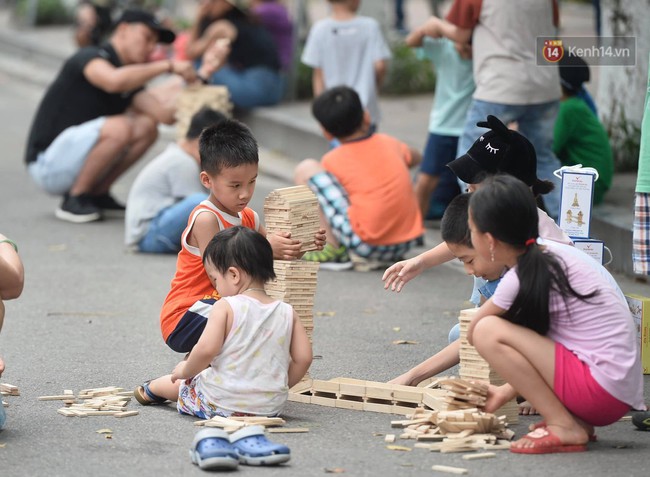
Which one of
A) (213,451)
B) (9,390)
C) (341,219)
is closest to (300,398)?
(213,451)

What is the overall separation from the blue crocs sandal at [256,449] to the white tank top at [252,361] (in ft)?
1.22

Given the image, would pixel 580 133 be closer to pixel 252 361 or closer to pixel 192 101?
pixel 192 101

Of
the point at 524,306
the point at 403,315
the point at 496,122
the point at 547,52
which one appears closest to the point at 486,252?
the point at 524,306

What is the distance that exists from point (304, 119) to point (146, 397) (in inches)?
290

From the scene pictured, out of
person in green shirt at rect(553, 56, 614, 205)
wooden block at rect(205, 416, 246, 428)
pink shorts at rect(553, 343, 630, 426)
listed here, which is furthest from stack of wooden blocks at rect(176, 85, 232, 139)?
pink shorts at rect(553, 343, 630, 426)

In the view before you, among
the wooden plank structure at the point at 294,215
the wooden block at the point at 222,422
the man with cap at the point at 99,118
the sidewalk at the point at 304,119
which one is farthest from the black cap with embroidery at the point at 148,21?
the wooden block at the point at 222,422

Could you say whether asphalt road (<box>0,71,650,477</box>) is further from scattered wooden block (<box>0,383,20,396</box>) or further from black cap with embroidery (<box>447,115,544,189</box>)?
black cap with embroidery (<box>447,115,544,189</box>)

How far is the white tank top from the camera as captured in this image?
471 centimetres

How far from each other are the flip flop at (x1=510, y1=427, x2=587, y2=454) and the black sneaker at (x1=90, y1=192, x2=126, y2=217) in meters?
6.19

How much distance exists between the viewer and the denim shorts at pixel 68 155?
379 inches

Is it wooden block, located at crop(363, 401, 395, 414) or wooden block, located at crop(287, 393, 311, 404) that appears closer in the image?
wooden block, located at crop(363, 401, 395, 414)

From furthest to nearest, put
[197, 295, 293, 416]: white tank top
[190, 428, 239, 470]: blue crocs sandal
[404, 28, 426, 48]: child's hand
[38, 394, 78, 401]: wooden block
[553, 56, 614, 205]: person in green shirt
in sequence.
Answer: [404, 28, 426, 48]: child's hand
[553, 56, 614, 205]: person in green shirt
[38, 394, 78, 401]: wooden block
[197, 295, 293, 416]: white tank top
[190, 428, 239, 470]: blue crocs sandal

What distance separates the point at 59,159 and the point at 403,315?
12.8 ft

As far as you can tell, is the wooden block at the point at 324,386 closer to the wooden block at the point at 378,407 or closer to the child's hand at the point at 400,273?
the wooden block at the point at 378,407
